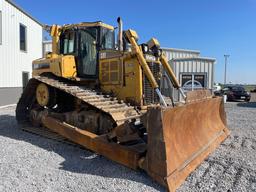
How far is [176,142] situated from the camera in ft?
14.6

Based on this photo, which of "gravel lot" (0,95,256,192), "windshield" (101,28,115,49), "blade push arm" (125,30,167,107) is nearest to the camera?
"gravel lot" (0,95,256,192)

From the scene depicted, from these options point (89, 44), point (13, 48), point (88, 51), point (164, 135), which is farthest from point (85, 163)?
point (13, 48)

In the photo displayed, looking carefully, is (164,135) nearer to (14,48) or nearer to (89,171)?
(89,171)

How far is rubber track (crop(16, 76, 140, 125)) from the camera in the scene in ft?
18.9

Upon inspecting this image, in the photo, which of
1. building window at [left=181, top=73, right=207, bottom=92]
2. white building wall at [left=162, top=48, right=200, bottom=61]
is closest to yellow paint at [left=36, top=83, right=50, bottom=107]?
building window at [left=181, top=73, right=207, bottom=92]

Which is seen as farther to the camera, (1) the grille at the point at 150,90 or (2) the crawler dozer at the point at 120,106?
(1) the grille at the point at 150,90

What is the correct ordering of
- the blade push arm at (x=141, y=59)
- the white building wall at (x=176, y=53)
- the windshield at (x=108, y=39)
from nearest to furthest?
the blade push arm at (x=141, y=59)
the windshield at (x=108, y=39)
the white building wall at (x=176, y=53)

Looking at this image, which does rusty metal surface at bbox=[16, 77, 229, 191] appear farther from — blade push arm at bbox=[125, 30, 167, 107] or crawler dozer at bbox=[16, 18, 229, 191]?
blade push arm at bbox=[125, 30, 167, 107]

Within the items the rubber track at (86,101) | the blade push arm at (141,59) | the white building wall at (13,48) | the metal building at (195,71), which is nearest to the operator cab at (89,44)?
the rubber track at (86,101)

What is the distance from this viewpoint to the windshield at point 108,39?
7.33 metres

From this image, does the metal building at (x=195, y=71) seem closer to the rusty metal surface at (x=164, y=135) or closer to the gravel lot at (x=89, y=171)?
the rusty metal surface at (x=164, y=135)

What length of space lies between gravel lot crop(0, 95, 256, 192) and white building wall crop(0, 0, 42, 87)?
844 cm

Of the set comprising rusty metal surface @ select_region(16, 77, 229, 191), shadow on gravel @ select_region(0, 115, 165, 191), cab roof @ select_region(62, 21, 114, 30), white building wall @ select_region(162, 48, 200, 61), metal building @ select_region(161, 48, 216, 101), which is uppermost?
white building wall @ select_region(162, 48, 200, 61)

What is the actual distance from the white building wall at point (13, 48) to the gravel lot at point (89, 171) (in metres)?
8.44
